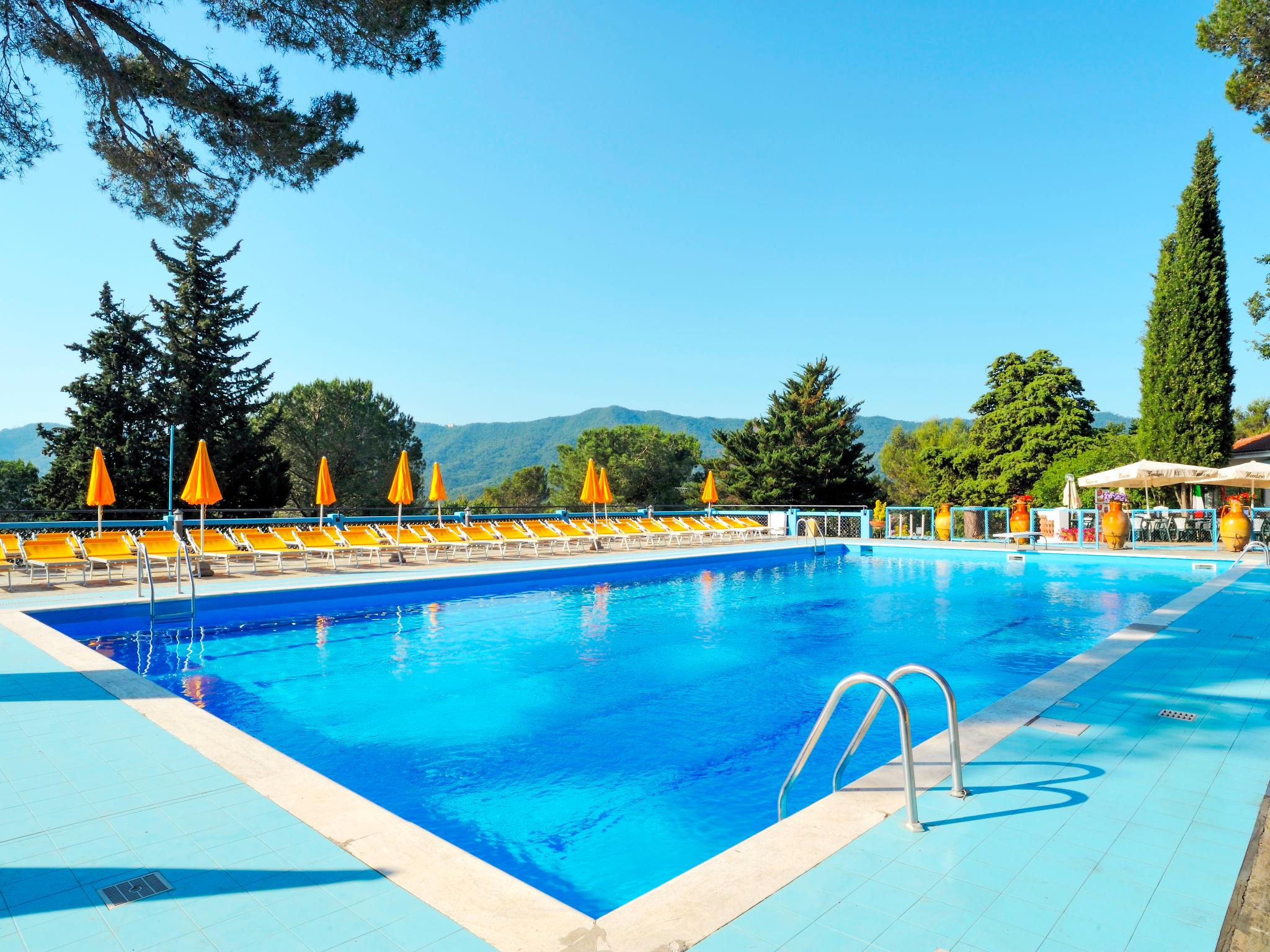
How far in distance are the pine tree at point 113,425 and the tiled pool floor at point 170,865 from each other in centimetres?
2404

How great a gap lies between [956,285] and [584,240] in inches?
559

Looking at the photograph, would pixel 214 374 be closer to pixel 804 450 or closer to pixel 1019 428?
pixel 804 450

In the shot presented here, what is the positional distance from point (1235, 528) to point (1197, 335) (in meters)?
7.90

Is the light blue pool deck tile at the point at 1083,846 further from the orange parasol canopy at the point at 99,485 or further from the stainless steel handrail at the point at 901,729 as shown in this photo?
the orange parasol canopy at the point at 99,485

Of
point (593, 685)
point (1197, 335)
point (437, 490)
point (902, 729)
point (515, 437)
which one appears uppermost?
point (515, 437)

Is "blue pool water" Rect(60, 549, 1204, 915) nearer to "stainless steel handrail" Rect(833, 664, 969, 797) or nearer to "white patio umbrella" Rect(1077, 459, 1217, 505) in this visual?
"stainless steel handrail" Rect(833, 664, 969, 797)

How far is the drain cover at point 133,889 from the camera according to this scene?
7.51ft

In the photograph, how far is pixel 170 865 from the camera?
8.27ft

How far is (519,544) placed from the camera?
16141 mm

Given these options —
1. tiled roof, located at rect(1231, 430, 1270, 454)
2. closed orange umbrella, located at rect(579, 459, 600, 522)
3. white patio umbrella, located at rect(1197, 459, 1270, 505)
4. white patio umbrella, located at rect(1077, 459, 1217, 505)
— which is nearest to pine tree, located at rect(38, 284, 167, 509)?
closed orange umbrella, located at rect(579, 459, 600, 522)

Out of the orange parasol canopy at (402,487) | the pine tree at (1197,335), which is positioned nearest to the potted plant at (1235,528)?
the pine tree at (1197,335)

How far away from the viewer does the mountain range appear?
100m

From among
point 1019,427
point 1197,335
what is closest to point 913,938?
point 1197,335

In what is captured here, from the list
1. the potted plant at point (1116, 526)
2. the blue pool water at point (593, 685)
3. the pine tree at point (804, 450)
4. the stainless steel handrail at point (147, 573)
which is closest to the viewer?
the blue pool water at point (593, 685)
